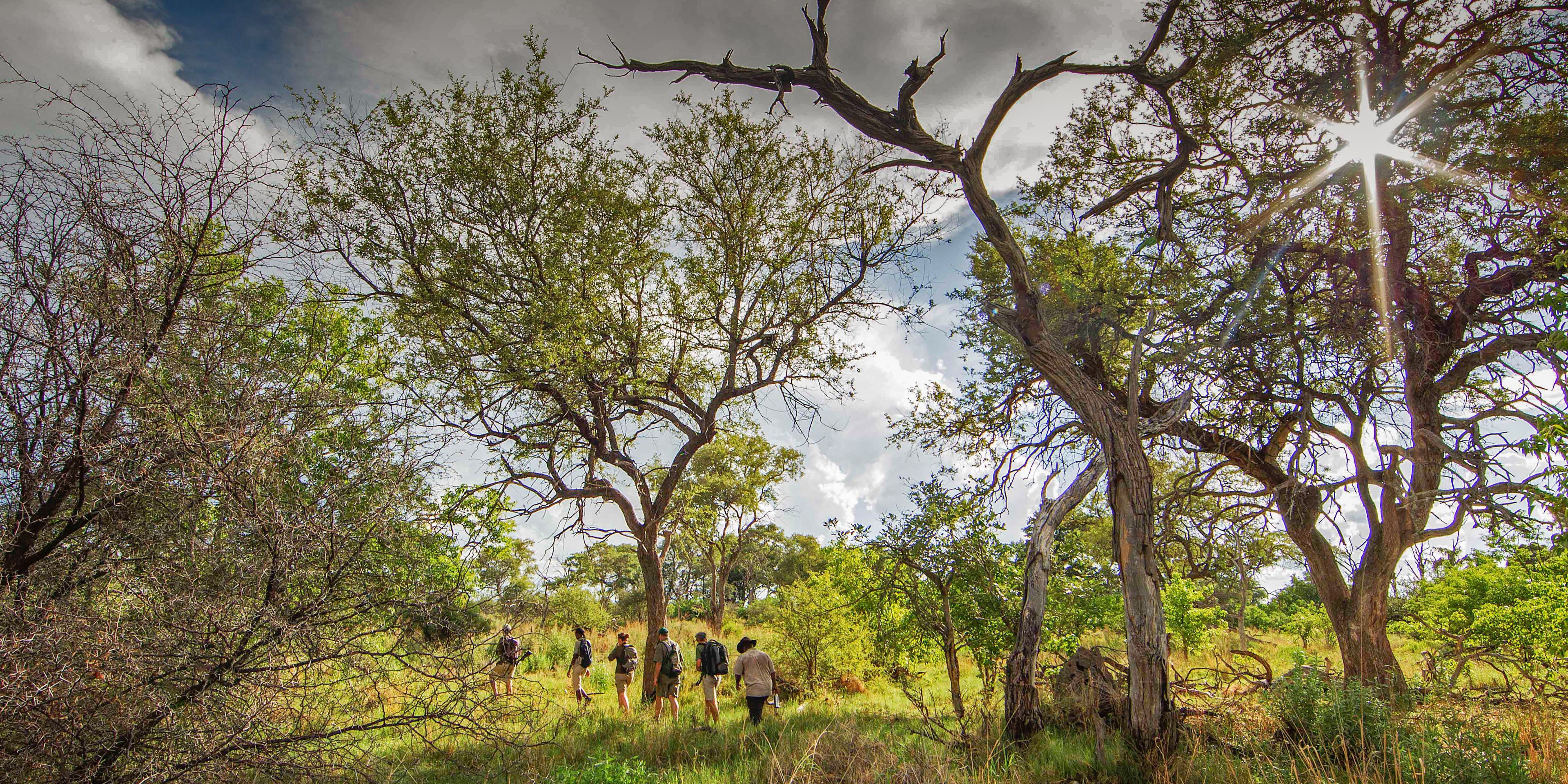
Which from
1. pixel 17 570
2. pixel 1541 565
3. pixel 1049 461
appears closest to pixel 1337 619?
pixel 1541 565

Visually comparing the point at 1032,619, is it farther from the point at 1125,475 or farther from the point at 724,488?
the point at 724,488

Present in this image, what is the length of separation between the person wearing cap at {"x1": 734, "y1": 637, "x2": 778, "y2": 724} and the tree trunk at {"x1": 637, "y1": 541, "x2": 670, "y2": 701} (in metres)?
1.97

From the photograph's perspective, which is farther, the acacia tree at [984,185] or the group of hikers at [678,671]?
the group of hikers at [678,671]

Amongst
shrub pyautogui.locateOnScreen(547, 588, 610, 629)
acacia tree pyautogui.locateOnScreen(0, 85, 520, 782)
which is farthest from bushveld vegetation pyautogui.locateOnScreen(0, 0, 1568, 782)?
shrub pyautogui.locateOnScreen(547, 588, 610, 629)

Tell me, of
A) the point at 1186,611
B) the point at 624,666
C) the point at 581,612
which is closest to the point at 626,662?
the point at 624,666

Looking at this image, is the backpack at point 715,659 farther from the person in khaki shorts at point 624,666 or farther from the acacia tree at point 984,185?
the acacia tree at point 984,185

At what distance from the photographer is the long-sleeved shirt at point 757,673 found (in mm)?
9922

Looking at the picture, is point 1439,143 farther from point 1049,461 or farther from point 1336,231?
point 1049,461

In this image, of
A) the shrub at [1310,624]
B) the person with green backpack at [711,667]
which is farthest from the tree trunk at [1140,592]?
the shrub at [1310,624]

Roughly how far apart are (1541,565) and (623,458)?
1390 cm

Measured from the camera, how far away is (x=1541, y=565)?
30.4ft

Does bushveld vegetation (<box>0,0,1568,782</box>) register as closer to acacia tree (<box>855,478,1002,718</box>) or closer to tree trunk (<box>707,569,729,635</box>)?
acacia tree (<box>855,478,1002,718</box>)

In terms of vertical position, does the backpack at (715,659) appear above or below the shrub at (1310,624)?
below

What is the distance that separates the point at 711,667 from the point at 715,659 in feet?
0.46
